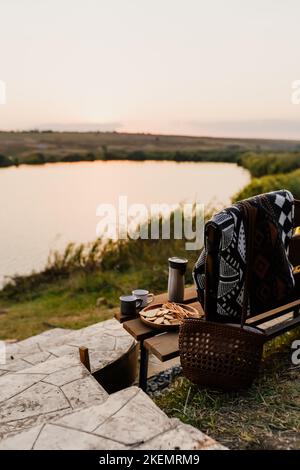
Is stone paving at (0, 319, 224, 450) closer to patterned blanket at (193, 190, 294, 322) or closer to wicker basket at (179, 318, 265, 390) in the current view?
wicker basket at (179, 318, 265, 390)

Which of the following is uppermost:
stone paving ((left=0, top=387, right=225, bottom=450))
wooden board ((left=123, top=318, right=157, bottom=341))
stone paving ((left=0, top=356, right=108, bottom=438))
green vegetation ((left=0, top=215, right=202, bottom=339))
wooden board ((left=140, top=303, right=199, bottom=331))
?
wooden board ((left=140, top=303, right=199, bottom=331))

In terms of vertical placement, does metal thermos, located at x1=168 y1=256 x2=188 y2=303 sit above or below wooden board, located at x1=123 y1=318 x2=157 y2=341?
above

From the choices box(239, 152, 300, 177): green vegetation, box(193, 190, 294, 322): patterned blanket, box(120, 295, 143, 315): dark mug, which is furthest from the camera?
box(239, 152, 300, 177): green vegetation

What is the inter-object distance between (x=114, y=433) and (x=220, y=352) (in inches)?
28.3

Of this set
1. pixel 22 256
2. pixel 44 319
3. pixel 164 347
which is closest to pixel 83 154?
pixel 22 256

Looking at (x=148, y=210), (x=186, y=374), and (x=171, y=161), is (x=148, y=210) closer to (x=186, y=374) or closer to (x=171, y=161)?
(x=186, y=374)

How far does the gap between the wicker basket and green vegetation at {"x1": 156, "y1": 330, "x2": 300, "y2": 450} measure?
3.9 inches

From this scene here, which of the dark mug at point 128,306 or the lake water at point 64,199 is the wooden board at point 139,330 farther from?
the lake water at point 64,199

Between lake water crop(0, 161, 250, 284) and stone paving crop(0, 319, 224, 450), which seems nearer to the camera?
stone paving crop(0, 319, 224, 450)

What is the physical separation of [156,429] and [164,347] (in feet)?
2.34

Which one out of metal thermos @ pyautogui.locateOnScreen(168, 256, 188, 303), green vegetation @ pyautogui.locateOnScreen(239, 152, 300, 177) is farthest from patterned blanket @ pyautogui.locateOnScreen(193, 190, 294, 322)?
green vegetation @ pyautogui.locateOnScreen(239, 152, 300, 177)

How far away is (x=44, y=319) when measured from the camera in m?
5.83

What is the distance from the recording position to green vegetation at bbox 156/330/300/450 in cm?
181

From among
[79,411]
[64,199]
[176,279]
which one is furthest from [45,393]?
[64,199]
